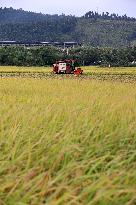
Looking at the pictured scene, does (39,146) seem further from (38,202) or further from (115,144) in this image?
(38,202)

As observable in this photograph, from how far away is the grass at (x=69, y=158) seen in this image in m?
3.80

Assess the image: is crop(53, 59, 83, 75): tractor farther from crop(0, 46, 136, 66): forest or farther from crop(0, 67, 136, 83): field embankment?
crop(0, 46, 136, 66): forest

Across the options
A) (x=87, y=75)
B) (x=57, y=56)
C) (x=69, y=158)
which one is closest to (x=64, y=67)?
(x=87, y=75)

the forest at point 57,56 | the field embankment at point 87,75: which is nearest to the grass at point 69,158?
the field embankment at point 87,75

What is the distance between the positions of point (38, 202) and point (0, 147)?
1861mm

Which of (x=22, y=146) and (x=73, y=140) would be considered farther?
(x=73, y=140)

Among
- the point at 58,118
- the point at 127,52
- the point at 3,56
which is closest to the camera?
the point at 58,118

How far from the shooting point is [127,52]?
9975 centimetres

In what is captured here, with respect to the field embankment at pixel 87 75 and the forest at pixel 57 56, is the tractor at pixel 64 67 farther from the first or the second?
the forest at pixel 57 56

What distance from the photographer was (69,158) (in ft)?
17.2

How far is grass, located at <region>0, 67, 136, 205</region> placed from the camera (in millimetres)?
3801

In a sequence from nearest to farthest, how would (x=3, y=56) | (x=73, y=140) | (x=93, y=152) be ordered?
(x=93, y=152) < (x=73, y=140) < (x=3, y=56)

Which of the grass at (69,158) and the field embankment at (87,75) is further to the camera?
the field embankment at (87,75)

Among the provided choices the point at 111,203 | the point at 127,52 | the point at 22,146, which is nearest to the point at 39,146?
the point at 22,146
